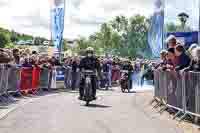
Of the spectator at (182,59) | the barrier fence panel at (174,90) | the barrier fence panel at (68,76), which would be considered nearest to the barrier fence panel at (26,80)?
the barrier fence panel at (68,76)

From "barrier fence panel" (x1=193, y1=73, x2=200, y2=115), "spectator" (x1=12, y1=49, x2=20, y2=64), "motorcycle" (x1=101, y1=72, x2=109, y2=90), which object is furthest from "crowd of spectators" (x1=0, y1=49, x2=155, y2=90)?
"barrier fence panel" (x1=193, y1=73, x2=200, y2=115)

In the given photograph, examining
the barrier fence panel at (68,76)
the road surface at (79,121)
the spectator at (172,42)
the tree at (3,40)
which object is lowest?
the road surface at (79,121)

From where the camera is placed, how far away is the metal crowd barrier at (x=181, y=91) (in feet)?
43.5

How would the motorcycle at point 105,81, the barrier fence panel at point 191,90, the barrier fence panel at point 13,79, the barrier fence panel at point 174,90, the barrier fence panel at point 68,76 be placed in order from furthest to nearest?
the motorcycle at point 105,81, the barrier fence panel at point 68,76, the barrier fence panel at point 13,79, the barrier fence panel at point 174,90, the barrier fence panel at point 191,90

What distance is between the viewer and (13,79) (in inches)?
837

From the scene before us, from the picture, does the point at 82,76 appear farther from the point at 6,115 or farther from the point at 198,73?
the point at 198,73

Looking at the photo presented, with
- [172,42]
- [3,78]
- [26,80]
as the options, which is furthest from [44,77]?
[172,42]

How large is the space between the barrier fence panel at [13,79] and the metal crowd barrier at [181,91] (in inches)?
231

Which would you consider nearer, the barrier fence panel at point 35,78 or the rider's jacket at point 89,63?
the rider's jacket at point 89,63

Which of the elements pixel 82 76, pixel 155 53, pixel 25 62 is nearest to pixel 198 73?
pixel 82 76

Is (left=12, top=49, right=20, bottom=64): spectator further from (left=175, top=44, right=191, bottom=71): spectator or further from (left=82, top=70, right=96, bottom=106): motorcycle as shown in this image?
(left=175, top=44, right=191, bottom=71): spectator

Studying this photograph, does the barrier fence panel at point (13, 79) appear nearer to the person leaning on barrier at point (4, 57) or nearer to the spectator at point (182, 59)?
the person leaning on barrier at point (4, 57)

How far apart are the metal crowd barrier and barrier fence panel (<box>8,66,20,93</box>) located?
19.2 ft

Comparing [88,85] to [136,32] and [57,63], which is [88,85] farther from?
[136,32]
